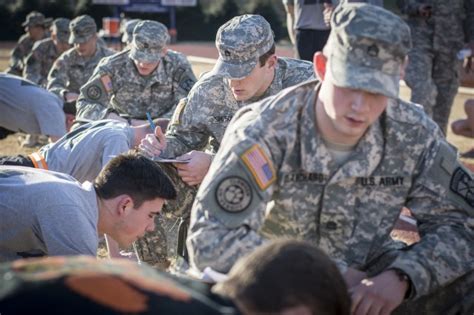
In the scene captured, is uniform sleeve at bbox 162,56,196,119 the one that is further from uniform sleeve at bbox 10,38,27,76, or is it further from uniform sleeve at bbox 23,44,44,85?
uniform sleeve at bbox 10,38,27,76

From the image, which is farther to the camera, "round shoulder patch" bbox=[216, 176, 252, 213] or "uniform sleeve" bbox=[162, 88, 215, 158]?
"uniform sleeve" bbox=[162, 88, 215, 158]

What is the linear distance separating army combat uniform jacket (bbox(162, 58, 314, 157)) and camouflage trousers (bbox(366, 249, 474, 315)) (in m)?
1.80

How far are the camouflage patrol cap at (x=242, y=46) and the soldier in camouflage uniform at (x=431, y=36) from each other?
2.98m

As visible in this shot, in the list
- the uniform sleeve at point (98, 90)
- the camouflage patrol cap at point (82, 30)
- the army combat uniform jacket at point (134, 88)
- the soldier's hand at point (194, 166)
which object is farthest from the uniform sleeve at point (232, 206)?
the camouflage patrol cap at point (82, 30)

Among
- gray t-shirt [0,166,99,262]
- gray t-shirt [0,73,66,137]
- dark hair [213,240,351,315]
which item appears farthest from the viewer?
gray t-shirt [0,73,66,137]

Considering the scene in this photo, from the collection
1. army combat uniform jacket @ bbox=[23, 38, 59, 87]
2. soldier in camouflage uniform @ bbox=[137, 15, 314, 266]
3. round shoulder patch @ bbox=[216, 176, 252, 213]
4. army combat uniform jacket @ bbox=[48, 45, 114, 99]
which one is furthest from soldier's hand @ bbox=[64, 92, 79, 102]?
round shoulder patch @ bbox=[216, 176, 252, 213]

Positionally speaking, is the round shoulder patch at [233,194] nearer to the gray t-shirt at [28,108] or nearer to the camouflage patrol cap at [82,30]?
the gray t-shirt at [28,108]

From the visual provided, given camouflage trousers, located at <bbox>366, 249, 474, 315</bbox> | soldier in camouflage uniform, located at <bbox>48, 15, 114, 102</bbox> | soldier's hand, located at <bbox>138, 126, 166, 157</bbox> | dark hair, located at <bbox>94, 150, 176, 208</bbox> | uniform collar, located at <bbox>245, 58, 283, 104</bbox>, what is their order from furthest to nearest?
soldier in camouflage uniform, located at <bbox>48, 15, 114, 102</bbox> < uniform collar, located at <bbox>245, 58, 283, 104</bbox> < soldier's hand, located at <bbox>138, 126, 166, 157</bbox> < dark hair, located at <bbox>94, 150, 176, 208</bbox> < camouflage trousers, located at <bbox>366, 249, 474, 315</bbox>

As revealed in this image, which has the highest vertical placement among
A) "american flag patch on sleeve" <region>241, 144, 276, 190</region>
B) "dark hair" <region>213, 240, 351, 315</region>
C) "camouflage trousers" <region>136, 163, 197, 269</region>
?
"dark hair" <region>213, 240, 351, 315</region>

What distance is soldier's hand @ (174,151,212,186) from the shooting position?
14.7ft

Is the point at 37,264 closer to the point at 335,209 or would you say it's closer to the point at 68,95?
the point at 335,209

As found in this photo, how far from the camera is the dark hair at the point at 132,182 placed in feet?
12.6

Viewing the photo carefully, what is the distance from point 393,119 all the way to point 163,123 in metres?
3.17

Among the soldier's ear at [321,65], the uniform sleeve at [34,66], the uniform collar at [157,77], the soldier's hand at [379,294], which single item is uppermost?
the soldier's ear at [321,65]
